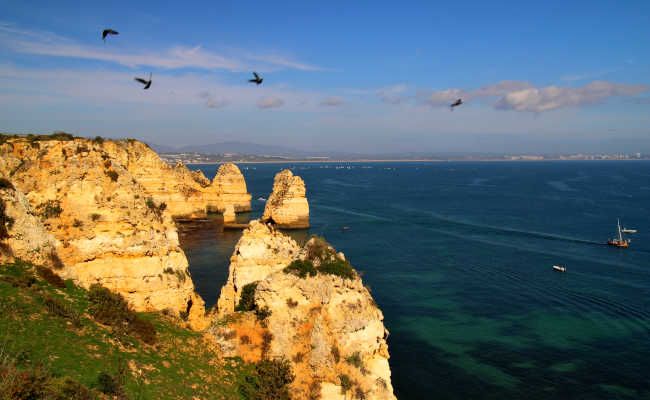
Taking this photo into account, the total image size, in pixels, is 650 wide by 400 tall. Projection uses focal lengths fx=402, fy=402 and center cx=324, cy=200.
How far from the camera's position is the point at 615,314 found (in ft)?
135

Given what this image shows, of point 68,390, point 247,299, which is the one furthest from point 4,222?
point 247,299

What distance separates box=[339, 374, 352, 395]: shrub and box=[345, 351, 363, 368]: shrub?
63cm

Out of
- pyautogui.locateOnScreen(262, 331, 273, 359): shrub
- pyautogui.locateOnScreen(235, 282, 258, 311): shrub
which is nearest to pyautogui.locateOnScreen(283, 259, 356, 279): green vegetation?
pyautogui.locateOnScreen(235, 282, 258, 311): shrub

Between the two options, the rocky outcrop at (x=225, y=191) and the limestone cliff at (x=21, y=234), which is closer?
the limestone cliff at (x=21, y=234)

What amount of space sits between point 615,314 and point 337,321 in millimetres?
37042

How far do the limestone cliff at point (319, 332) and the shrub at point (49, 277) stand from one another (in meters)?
6.94

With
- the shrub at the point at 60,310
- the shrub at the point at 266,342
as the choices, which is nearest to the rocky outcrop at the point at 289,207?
the shrub at the point at 266,342

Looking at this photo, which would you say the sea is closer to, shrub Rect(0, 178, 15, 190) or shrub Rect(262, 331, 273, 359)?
shrub Rect(262, 331, 273, 359)

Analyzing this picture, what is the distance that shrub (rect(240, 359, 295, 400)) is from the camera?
17.2 m

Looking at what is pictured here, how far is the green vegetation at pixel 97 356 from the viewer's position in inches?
481

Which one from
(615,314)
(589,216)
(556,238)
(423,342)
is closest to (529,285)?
A: (615,314)

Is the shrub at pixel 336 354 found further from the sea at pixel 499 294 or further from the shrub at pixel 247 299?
the sea at pixel 499 294

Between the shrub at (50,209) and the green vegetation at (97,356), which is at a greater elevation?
the shrub at (50,209)

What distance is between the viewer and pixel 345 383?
17969 mm
